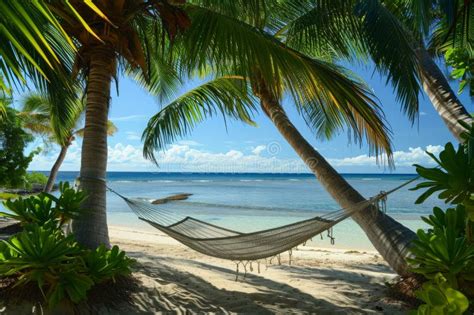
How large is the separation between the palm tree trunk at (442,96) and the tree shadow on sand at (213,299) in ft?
4.76

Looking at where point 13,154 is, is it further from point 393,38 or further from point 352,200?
point 393,38

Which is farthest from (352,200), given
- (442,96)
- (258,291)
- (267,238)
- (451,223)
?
(442,96)

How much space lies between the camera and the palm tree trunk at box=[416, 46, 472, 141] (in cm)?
261

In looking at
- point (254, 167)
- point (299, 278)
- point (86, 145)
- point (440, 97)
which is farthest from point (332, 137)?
point (254, 167)

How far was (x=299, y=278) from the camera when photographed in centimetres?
268

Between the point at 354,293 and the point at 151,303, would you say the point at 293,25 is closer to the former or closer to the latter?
the point at 354,293

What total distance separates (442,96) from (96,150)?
95.2 inches

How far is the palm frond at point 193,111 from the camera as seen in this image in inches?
128

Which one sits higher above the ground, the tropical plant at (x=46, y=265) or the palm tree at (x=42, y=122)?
the palm tree at (x=42, y=122)

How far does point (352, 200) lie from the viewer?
229 cm

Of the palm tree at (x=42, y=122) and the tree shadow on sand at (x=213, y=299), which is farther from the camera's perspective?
the palm tree at (x=42, y=122)

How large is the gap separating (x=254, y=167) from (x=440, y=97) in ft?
111

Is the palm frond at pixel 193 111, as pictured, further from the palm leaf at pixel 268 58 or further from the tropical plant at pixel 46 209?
the tropical plant at pixel 46 209

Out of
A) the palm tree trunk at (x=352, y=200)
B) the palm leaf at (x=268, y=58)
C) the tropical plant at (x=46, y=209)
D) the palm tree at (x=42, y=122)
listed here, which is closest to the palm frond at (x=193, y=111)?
the palm tree trunk at (x=352, y=200)
